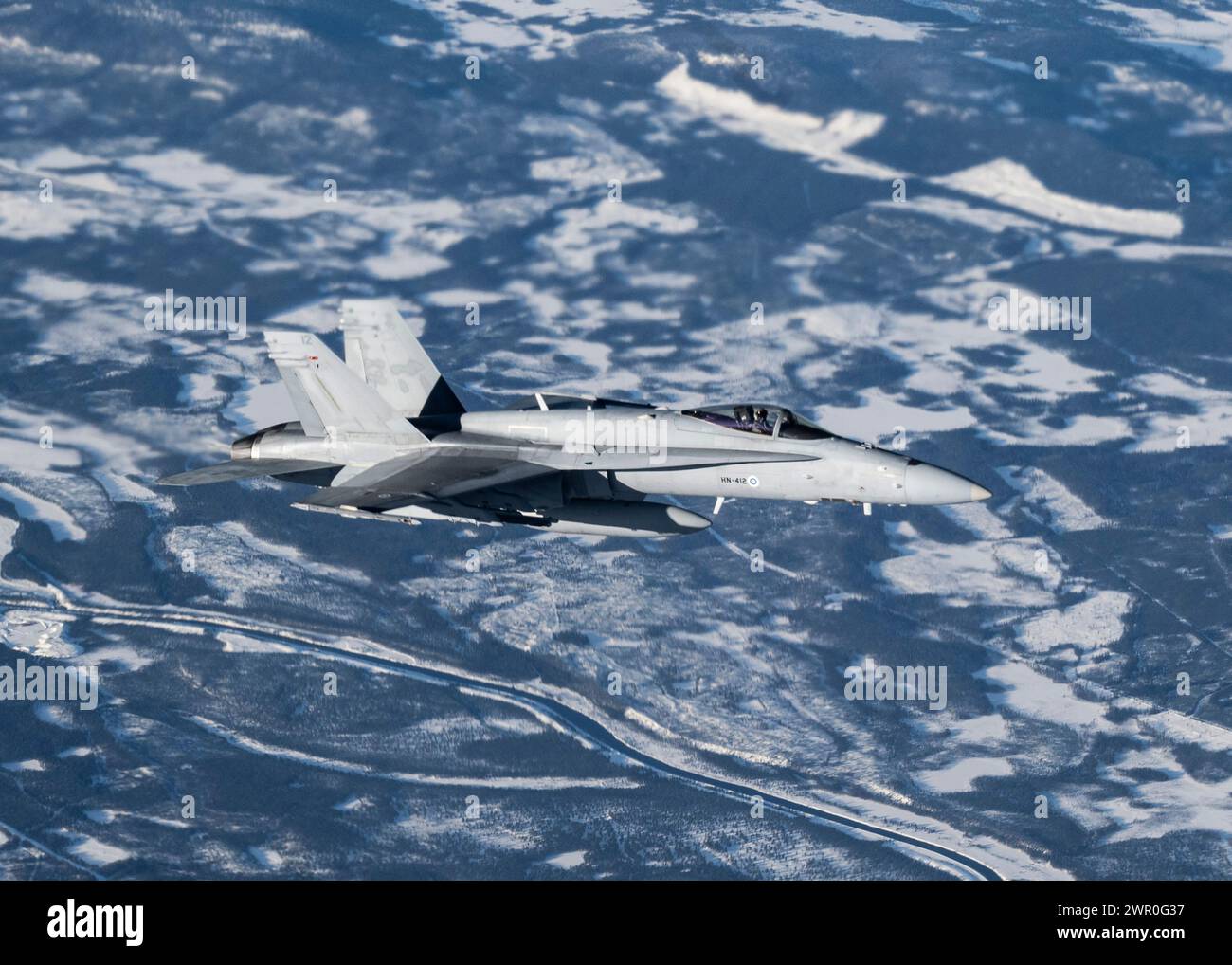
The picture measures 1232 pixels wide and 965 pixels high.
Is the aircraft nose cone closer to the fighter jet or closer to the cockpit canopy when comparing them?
the fighter jet

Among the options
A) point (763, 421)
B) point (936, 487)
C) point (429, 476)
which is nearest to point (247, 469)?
point (429, 476)

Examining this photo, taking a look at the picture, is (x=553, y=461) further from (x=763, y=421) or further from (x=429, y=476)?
(x=763, y=421)

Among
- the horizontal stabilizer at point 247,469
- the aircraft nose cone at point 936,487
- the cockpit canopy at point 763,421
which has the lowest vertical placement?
the horizontal stabilizer at point 247,469

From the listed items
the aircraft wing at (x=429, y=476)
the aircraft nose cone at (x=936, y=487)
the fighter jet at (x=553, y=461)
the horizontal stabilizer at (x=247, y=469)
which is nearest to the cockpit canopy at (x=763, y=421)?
the fighter jet at (x=553, y=461)

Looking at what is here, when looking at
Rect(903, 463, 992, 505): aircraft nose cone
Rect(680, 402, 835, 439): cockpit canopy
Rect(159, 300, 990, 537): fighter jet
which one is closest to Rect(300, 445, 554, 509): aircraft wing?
Rect(159, 300, 990, 537): fighter jet

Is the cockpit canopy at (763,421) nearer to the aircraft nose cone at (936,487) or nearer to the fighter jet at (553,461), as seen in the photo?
the fighter jet at (553,461)
